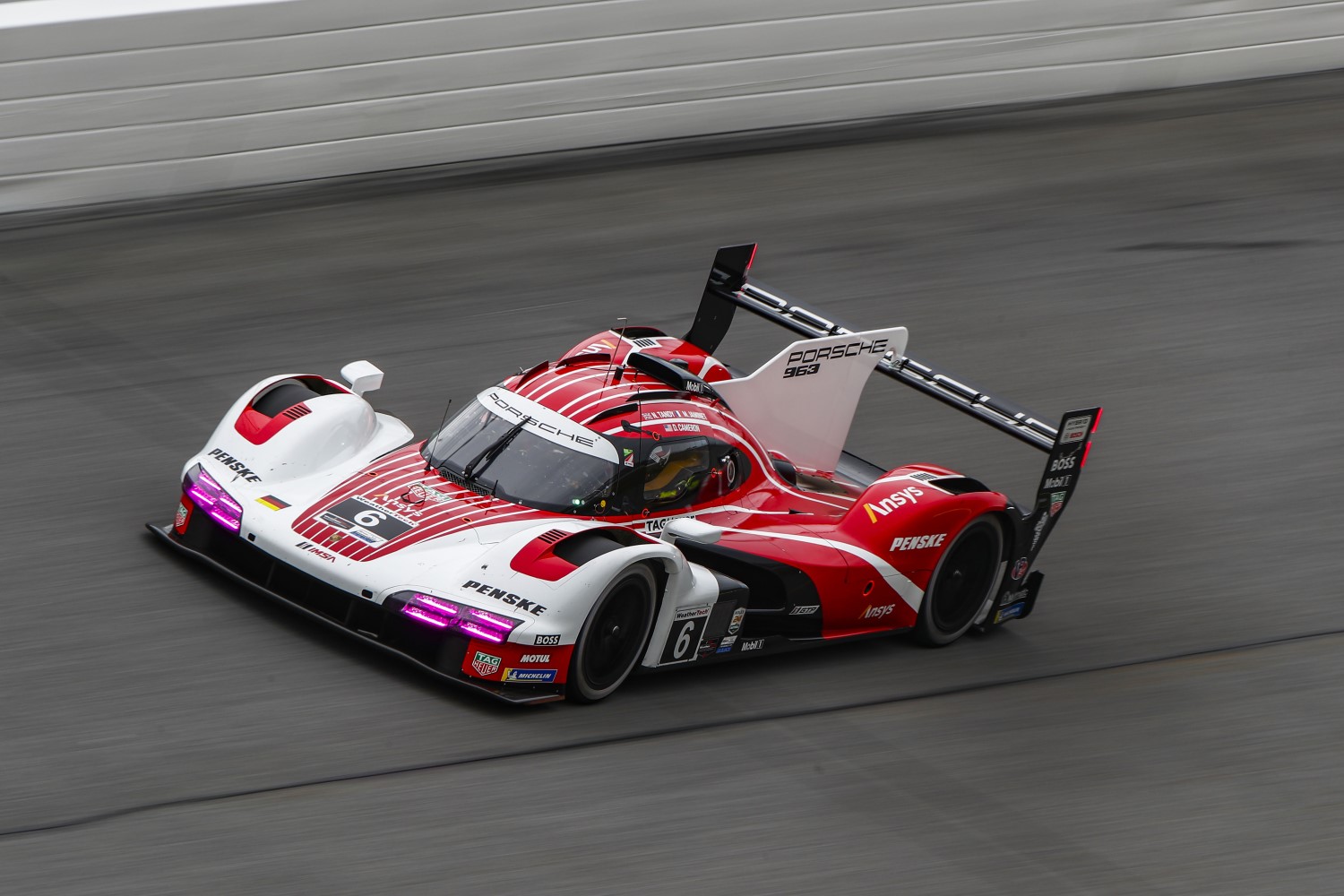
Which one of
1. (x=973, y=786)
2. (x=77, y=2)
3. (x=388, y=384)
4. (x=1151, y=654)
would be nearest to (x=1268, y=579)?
(x=1151, y=654)

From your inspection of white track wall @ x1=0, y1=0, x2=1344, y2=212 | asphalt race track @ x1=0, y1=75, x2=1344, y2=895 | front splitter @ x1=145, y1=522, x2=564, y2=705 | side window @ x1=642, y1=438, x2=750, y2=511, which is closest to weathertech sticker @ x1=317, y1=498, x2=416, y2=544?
front splitter @ x1=145, y1=522, x2=564, y2=705

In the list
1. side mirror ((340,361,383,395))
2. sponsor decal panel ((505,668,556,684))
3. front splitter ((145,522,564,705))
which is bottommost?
front splitter ((145,522,564,705))

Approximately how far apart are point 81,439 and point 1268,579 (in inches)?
290

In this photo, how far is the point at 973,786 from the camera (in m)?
7.84

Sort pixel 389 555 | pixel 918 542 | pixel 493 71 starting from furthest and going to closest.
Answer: pixel 493 71, pixel 918 542, pixel 389 555

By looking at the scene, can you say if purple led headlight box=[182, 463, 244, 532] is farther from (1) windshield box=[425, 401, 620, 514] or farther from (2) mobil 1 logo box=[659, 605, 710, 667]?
(2) mobil 1 logo box=[659, 605, 710, 667]

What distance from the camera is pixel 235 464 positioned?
8.70 meters

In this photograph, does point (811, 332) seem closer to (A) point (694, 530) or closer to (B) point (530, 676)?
(A) point (694, 530)

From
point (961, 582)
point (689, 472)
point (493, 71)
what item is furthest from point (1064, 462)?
point (493, 71)

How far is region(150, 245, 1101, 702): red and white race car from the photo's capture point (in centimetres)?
773

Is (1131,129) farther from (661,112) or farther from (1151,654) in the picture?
(1151,654)

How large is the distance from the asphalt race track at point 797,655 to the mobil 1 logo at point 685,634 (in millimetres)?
176

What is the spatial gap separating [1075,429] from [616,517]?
276 centimetres

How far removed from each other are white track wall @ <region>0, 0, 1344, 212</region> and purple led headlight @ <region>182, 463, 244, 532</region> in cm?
582
